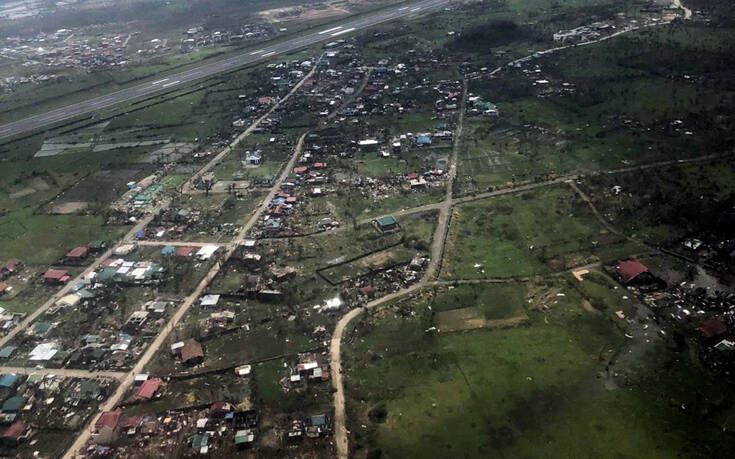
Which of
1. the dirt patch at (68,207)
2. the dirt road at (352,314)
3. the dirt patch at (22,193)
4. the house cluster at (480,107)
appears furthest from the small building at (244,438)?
the house cluster at (480,107)

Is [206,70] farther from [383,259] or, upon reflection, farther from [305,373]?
[305,373]

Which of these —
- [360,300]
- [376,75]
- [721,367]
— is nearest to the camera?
[721,367]

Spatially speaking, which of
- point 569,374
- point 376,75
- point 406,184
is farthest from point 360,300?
point 376,75

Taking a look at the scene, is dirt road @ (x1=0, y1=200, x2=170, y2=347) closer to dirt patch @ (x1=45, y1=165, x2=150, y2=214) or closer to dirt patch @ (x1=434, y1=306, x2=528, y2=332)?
dirt patch @ (x1=45, y1=165, x2=150, y2=214)

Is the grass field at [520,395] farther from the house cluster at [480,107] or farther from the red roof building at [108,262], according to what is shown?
the house cluster at [480,107]

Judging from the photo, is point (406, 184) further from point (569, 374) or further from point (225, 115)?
point (225, 115)

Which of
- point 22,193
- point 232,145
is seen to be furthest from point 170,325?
point 22,193

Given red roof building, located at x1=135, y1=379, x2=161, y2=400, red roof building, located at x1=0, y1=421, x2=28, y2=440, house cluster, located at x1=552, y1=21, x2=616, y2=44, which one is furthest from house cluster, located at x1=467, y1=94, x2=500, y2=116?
red roof building, located at x1=0, y1=421, x2=28, y2=440
